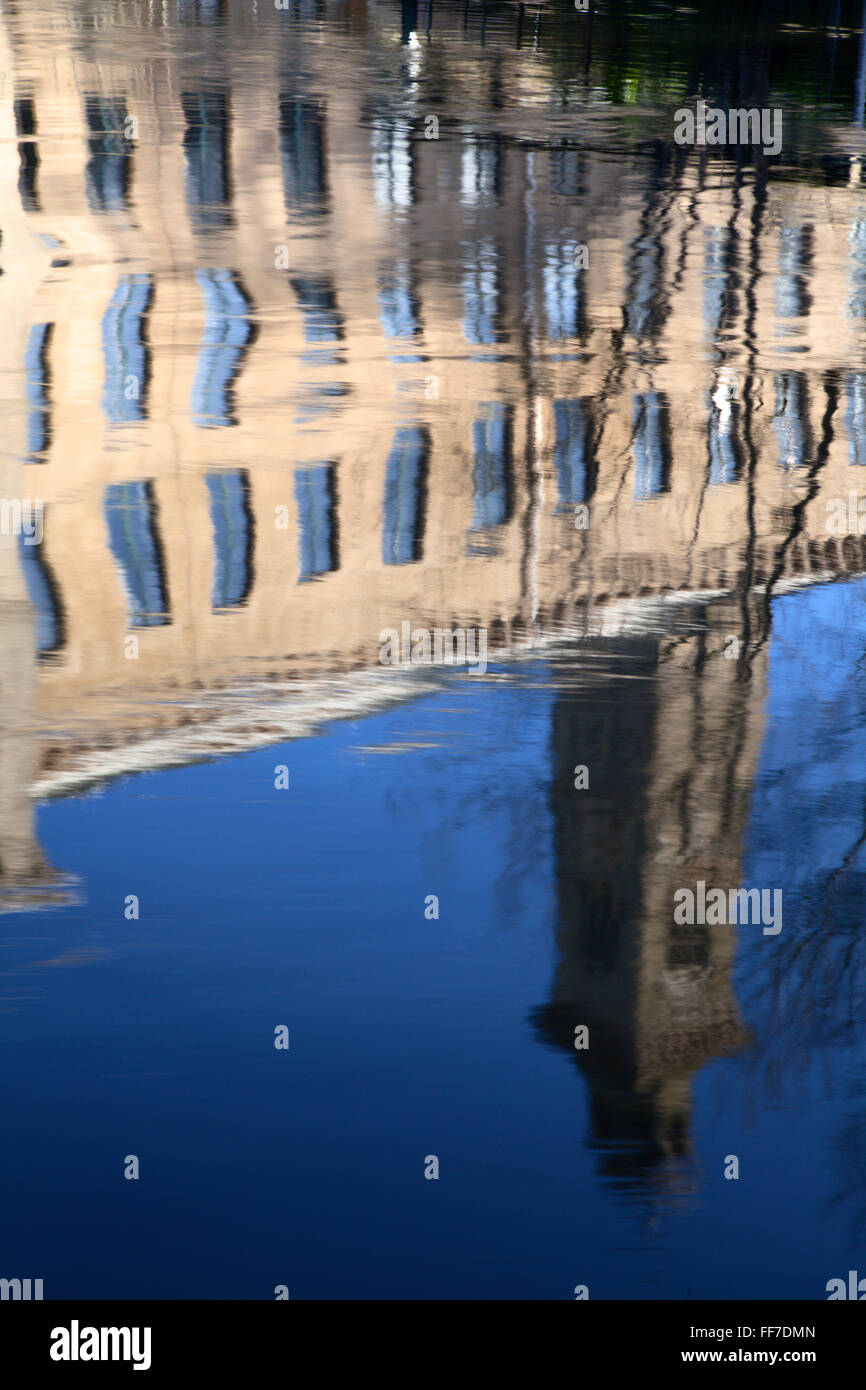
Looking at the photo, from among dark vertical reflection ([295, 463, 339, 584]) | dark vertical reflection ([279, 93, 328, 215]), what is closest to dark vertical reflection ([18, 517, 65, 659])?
dark vertical reflection ([295, 463, 339, 584])

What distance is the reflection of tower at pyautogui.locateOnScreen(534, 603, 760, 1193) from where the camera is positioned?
4.25m

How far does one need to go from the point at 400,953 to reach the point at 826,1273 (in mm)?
1620

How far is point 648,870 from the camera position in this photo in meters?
5.22

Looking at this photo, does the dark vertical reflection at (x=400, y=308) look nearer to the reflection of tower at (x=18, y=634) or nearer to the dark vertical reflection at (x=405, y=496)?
the dark vertical reflection at (x=405, y=496)

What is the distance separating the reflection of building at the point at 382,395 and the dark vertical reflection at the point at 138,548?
2 centimetres

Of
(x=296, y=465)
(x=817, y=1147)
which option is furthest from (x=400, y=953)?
(x=296, y=465)

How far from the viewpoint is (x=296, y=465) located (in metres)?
8.46

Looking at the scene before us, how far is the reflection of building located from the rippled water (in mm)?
41

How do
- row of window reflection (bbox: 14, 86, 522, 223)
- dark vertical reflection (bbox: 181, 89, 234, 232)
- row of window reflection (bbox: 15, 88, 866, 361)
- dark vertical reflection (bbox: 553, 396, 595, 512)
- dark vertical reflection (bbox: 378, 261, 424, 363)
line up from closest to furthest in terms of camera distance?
dark vertical reflection (bbox: 553, 396, 595, 512), dark vertical reflection (bbox: 378, 261, 424, 363), row of window reflection (bbox: 15, 88, 866, 361), dark vertical reflection (bbox: 181, 89, 234, 232), row of window reflection (bbox: 14, 86, 522, 223)

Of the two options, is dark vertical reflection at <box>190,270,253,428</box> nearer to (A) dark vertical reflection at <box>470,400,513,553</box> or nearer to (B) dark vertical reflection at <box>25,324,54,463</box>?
(B) dark vertical reflection at <box>25,324,54,463</box>

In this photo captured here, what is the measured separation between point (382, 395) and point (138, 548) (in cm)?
283

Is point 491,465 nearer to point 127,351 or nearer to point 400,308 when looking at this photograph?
point 127,351

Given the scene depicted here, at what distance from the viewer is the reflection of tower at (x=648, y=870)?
14.0 feet

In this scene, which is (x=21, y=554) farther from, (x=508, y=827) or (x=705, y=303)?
(x=705, y=303)
